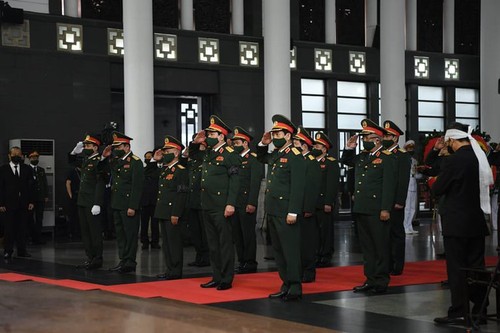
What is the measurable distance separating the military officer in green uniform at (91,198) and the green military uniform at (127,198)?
1.62 ft

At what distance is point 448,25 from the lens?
88.0 ft

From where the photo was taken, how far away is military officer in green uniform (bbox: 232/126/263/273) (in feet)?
42.1

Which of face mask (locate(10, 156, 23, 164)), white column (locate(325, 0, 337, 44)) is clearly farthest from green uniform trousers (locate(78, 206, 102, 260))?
white column (locate(325, 0, 337, 44))

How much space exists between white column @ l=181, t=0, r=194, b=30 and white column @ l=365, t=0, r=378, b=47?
568cm

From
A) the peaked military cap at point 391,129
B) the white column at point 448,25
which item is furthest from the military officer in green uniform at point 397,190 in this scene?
the white column at point 448,25

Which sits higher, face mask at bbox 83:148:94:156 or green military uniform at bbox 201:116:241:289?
face mask at bbox 83:148:94:156

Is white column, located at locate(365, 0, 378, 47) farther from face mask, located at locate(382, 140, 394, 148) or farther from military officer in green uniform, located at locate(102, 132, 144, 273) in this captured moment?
face mask, located at locate(382, 140, 394, 148)

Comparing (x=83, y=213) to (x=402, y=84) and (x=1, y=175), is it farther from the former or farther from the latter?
(x=402, y=84)

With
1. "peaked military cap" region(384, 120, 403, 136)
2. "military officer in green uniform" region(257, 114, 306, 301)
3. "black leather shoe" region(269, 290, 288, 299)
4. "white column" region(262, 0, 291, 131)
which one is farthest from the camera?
"white column" region(262, 0, 291, 131)

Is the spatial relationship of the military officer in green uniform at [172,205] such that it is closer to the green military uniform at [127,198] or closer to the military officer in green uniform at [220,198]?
the green military uniform at [127,198]

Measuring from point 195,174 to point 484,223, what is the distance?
248 inches

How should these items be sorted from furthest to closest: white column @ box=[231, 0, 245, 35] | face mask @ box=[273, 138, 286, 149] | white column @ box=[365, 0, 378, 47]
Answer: white column @ box=[365, 0, 378, 47] → white column @ box=[231, 0, 245, 35] → face mask @ box=[273, 138, 286, 149]

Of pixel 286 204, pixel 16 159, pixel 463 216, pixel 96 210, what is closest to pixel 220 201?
pixel 286 204

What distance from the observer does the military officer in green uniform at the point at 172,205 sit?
11891 millimetres
